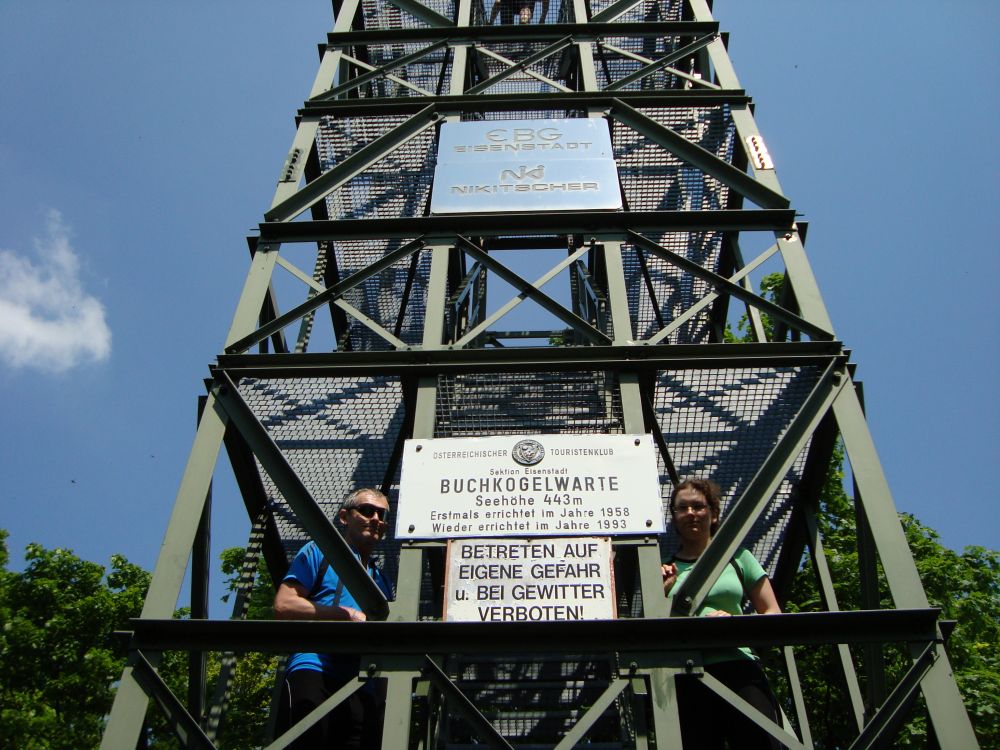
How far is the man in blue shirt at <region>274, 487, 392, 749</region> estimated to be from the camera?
14.1ft

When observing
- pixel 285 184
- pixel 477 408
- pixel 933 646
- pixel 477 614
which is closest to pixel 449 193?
pixel 285 184

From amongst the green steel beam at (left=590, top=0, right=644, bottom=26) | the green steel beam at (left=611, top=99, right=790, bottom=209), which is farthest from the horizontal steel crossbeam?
the green steel beam at (left=590, top=0, right=644, bottom=26)

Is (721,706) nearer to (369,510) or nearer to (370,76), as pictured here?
(369,510)

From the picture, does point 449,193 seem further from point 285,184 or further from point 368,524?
point 368,524

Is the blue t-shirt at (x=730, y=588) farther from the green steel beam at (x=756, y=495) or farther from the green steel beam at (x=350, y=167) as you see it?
the green steel beam at (x=350, y=167)

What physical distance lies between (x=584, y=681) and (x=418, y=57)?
6.34 metres

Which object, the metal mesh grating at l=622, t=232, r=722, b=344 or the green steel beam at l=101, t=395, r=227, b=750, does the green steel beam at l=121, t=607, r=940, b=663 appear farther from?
the metal mesh grating at l=622, t=232, r=722, b=344

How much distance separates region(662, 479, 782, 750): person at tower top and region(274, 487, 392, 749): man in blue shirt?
65.6 inches

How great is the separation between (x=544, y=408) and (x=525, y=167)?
2493 millimetres

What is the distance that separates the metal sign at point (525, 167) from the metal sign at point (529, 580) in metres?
3.11

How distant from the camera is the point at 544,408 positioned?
588 centimetres

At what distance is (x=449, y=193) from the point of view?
7.01m

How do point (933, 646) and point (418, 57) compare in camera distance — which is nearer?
point (933, 646)

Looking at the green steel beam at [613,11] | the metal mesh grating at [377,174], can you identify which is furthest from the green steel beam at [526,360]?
the green steel beam at [613,11]
